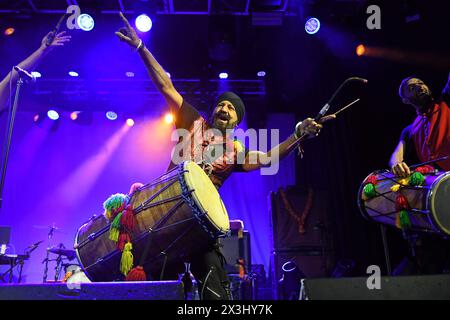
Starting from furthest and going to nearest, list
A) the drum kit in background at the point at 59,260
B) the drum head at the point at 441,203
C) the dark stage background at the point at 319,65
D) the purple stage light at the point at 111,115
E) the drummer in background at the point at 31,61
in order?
1. the purple stage light at the point at 111,115
2. the drum kit in background at the point at 59,260
3. the dark stage background at the point at 319,65
4. the drummer in background at the point at 31,61
5. the drum head at the point at 441,203

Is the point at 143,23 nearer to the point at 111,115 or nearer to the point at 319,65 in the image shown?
the point at 111,115

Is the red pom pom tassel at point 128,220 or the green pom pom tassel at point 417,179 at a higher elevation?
the green pom pom tassel at point 417,179

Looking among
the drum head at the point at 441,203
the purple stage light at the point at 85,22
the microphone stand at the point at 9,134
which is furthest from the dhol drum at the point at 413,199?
the purple stage light at the point at 85,22

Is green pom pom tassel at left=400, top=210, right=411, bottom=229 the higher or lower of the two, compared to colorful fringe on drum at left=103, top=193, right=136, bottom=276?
higher

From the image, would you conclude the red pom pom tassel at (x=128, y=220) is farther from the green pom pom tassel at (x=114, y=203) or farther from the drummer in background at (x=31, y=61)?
the drummer in background at (x=31, y=61)

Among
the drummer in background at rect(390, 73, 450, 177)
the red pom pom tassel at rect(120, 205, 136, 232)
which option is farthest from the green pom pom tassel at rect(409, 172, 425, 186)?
the red pom pom tassel at rect(120, 205, 136, 232)

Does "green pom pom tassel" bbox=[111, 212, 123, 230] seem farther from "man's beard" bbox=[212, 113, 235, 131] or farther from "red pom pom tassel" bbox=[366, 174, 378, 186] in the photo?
"red pom pom tassel" bbox=[366, 174, 378, 186]

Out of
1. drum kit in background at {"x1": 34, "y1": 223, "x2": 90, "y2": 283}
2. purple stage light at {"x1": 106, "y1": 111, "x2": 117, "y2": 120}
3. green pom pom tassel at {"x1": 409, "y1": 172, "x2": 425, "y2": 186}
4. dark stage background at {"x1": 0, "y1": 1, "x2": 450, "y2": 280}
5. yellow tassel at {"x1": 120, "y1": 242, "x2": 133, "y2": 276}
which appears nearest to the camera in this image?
yellow tassel at {"x1": 120, "y1": 242, "x2": 133, "y2": 276}

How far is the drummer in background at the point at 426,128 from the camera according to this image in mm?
3996

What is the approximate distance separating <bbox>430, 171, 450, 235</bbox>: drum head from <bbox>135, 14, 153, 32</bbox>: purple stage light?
5.47 metres

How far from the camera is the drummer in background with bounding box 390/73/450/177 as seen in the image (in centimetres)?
400

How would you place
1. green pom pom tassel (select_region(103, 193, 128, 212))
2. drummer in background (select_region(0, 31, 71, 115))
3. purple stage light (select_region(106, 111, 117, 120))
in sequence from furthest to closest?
1. purple stage light (select_region(106, 111, 117, 120))
2. drummer in background (select_region(0, 31, 71, 115))
3. green pom pom tassel (select_region(103, 193, 128, 212))

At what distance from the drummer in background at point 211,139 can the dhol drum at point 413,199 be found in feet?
4.46
